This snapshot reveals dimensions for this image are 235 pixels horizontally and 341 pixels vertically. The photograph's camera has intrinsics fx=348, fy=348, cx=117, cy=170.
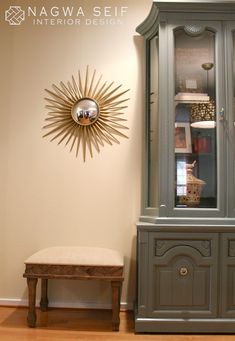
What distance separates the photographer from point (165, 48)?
92.5 inches

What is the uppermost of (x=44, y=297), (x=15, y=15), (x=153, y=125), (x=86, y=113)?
(x=15, y=15)

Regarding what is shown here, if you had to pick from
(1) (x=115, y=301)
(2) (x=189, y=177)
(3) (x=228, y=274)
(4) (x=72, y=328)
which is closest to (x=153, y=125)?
(2) (x=189, y=177)

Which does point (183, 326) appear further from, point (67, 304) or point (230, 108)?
point (230, 108)

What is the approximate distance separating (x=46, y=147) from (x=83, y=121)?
14.1 inches

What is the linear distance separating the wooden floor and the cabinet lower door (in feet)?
0.60

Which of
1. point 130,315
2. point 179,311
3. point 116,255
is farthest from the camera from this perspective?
point 130,315

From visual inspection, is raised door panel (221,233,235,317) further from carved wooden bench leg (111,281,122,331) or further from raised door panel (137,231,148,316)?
carved wooden bench leg (111,281,122,331)

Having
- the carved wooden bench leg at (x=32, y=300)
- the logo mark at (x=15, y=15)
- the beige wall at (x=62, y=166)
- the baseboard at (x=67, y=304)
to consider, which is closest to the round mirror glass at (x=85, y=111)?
the beige wall at (x=62, y=166)

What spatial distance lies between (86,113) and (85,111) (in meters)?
0.02

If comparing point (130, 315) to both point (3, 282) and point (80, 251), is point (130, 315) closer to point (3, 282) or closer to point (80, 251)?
point (80, 251)

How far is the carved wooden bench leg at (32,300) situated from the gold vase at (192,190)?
1.11 meters

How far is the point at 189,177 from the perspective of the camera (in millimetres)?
2398

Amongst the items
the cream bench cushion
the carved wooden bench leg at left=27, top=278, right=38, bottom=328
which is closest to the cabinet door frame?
the cream bench cushion

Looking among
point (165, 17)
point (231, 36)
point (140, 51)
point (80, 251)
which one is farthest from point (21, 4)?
point (80, 251)
